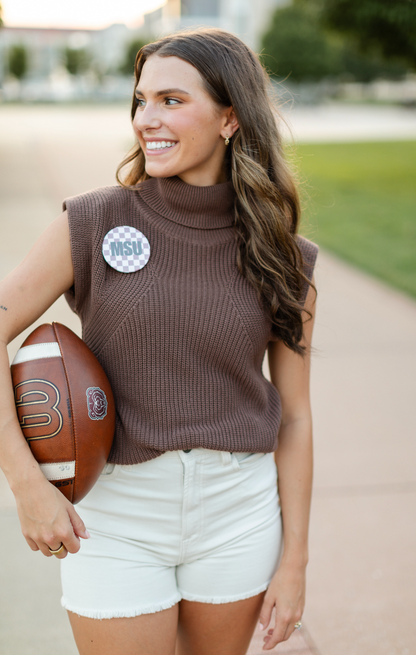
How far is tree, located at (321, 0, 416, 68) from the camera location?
13453 millimetres

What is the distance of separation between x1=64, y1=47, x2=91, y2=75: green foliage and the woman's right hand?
7993 centimetres

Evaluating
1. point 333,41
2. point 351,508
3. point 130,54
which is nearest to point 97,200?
point 351,508

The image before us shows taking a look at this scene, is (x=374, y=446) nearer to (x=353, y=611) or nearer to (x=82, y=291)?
(x=353, y=611)

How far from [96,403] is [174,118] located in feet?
2.60

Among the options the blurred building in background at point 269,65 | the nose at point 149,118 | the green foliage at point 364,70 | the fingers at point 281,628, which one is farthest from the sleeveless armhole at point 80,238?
the green foliage at point 364,70

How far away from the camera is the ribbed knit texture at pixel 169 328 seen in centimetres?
177

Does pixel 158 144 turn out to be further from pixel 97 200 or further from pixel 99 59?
pixel 99 59

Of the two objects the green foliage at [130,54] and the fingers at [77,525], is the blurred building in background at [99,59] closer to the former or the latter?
the green foliage at [130,54]

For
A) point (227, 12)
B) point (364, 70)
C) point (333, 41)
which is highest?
point (333, 41)

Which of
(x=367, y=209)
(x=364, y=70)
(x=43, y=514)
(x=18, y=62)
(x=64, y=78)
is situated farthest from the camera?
(x=64, y=78)

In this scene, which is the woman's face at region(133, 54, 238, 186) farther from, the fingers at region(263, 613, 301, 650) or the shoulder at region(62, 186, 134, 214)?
the fingers at region(263, 613, 301, 650)

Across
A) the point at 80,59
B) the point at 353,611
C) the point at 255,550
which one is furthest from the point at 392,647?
the point at 80,59

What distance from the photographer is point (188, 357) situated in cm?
180

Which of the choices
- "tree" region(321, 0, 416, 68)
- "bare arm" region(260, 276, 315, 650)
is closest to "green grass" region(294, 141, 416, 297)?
"bare arm" region(260, 276, 315, 650)
